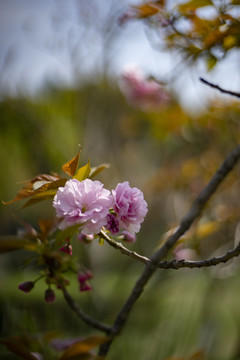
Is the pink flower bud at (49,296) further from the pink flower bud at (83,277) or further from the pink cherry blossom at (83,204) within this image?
the pink cherry blossom at (83,204)

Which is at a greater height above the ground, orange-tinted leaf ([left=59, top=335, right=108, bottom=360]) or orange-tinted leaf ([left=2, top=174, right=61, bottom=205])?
orange-tinted leaf ([left=2, top=174, right=61, bottom=205])

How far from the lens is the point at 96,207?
0.54 meters

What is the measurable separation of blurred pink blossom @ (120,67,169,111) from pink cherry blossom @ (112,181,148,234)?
1320 mm

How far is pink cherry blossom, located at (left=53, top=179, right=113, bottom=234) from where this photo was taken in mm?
524

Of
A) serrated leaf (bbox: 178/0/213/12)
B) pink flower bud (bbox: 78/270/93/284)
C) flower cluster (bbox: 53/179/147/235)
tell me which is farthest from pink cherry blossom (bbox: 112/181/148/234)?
serrated leaf (bbox: 178/0/213/12)

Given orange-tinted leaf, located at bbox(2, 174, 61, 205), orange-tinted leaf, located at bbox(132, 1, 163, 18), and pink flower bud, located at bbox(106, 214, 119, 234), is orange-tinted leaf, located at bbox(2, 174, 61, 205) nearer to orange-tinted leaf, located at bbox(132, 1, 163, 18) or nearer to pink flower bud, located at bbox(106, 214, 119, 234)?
pink flower bud, located at bbox(106, 214, 119, 234)

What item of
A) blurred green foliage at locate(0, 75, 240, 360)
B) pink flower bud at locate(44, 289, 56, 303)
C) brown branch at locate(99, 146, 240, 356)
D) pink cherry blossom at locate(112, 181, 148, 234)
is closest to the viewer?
brown branch at locate(99, 146, 240, 356)

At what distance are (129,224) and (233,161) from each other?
0.22 metres

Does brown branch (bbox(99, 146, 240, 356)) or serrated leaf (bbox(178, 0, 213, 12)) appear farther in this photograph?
serrated leaf (bbox(178, 0, 213, 12))

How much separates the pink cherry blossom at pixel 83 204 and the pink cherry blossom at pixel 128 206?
0.02m

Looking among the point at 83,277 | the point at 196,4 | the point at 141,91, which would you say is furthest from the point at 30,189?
the point at 141,91

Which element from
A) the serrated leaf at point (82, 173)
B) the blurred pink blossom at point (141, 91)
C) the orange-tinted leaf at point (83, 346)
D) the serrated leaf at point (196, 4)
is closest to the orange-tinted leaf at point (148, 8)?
the serrated leaf at point (196, 4)

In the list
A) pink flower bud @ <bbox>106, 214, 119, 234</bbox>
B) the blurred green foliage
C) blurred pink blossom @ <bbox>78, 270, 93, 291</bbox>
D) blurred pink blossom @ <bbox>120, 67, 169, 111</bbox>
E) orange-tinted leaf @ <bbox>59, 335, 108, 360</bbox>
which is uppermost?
pink flower bud @ <bbox>106, 214, 119, 234</bbox>

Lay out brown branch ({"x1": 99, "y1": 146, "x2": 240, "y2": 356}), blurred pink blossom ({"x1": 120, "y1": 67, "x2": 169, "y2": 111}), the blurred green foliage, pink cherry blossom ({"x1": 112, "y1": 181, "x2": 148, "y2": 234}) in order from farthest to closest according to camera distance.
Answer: blurred pink blossom ({"x1": 120, "y1": 67, "x2": 169, "y2": 111}) < the blurred green foliage < pink cherry blossom ({"x1": 112, "y1": 181, "x2": 148, "y2": 234}) < brown branch ({"x1": 99, "y1": 146, "x2": 240, "y2": 356})
